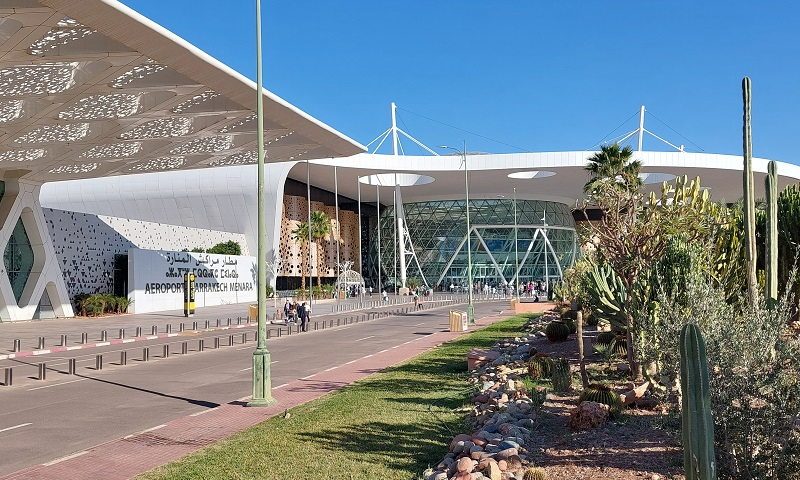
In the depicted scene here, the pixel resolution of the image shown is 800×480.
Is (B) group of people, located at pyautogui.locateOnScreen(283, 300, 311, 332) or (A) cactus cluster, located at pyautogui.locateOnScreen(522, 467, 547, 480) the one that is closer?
(A) cactus cluster, located at pyautogui.locateOnScreen(522, 467, 547, 480)

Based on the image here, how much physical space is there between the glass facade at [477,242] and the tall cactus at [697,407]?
98.5 meters

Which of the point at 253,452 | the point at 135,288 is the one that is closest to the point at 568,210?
the point at 135,288

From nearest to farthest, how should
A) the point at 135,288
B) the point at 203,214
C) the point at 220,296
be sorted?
the point at 135,288, the point at 220,296, the point at 203,214

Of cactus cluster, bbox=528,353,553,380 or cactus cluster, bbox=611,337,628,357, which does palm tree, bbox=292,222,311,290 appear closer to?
cactus cluster, bbox=611,337,628,357

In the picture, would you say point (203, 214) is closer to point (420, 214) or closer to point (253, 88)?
point (420, 214)

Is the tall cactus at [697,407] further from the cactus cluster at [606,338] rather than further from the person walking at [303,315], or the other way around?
the person walking at [303,315]

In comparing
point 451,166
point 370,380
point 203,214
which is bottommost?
point 370,380

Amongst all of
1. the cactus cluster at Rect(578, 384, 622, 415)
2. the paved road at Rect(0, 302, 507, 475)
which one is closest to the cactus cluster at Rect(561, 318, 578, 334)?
the paved road at Rect(0, 302, 507, 475)

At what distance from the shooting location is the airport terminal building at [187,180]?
23.9 metres

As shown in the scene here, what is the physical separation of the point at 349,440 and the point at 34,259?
39310mm

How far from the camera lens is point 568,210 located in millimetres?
118500

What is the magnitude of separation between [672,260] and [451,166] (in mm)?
70399

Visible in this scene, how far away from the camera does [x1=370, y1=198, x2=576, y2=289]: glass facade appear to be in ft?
348

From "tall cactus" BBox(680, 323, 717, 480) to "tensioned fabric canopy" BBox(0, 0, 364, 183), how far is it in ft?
58.0
